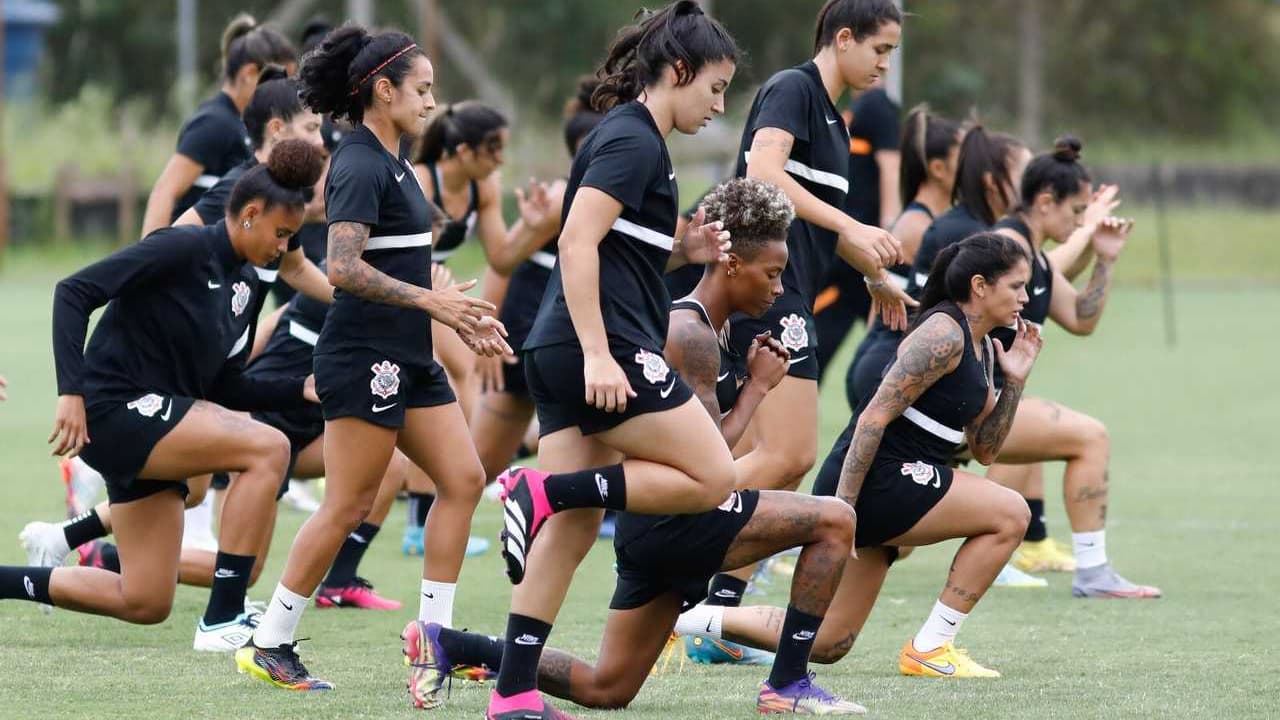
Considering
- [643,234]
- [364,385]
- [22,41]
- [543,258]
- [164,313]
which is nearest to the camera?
[643,234]

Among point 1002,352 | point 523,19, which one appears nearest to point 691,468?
point 1002,352

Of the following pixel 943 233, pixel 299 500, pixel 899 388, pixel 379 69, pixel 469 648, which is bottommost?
pixel 299 500

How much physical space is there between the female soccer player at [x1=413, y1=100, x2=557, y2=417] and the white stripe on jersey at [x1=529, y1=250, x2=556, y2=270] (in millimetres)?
170

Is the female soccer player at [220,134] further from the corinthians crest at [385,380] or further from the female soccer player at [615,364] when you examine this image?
the female soccer player at [615,364]

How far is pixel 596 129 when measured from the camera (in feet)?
17.2

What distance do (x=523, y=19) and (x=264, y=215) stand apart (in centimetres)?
4583

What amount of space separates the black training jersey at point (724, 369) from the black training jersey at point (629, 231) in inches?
8.9

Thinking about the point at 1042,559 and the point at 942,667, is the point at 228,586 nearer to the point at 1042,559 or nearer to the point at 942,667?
the point at 942,667

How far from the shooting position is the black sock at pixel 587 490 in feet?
16.6

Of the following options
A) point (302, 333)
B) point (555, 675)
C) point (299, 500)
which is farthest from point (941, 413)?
point (299, 500)

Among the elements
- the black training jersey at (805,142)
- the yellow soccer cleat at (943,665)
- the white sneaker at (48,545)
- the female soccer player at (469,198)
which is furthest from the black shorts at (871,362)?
the white sneaker at (48,545)

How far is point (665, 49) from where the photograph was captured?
5.26 metres

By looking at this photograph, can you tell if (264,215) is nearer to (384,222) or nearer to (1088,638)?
(384,222)

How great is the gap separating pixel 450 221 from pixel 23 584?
3300mm
